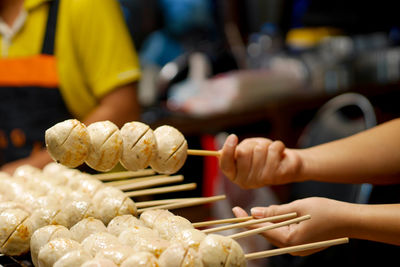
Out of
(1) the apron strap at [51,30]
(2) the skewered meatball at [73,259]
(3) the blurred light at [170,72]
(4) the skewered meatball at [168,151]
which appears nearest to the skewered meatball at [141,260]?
(2) the skewered meatball at [73,259]

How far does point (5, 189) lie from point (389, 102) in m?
4.32

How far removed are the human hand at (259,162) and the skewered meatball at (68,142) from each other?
50cm

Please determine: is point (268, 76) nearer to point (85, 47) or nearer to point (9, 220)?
point (85, 47)

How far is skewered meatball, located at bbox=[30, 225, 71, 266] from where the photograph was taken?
1.41 meters

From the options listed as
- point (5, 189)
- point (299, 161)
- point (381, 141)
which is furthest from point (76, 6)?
point (381, 141)

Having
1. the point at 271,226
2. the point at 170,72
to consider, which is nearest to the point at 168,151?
the point at 271,226

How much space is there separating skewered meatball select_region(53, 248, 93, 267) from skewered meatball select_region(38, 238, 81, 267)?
2.0 inches

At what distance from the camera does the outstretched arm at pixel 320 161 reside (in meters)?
1.79

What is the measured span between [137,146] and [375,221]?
725 mm

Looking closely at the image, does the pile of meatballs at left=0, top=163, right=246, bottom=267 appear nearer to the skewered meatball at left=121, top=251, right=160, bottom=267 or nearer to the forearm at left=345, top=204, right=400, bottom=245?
the skewered meatball at left=121, top=251, right=160, bottom=267

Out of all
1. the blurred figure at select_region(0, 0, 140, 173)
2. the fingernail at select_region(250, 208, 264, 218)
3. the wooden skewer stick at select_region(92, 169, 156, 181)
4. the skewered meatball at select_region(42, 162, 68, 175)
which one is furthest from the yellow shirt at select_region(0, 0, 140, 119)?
the fingernail at select_region(250, 208, 264, 218)

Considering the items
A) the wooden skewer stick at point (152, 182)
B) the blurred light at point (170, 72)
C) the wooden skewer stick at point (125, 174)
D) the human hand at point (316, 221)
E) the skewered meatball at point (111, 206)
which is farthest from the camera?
the blurred light at point (170, 72)

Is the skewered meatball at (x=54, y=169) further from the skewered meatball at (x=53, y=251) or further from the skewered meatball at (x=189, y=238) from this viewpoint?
the skewered meatball at (x=189, y=238)

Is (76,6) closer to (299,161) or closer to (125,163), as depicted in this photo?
(125,163)
